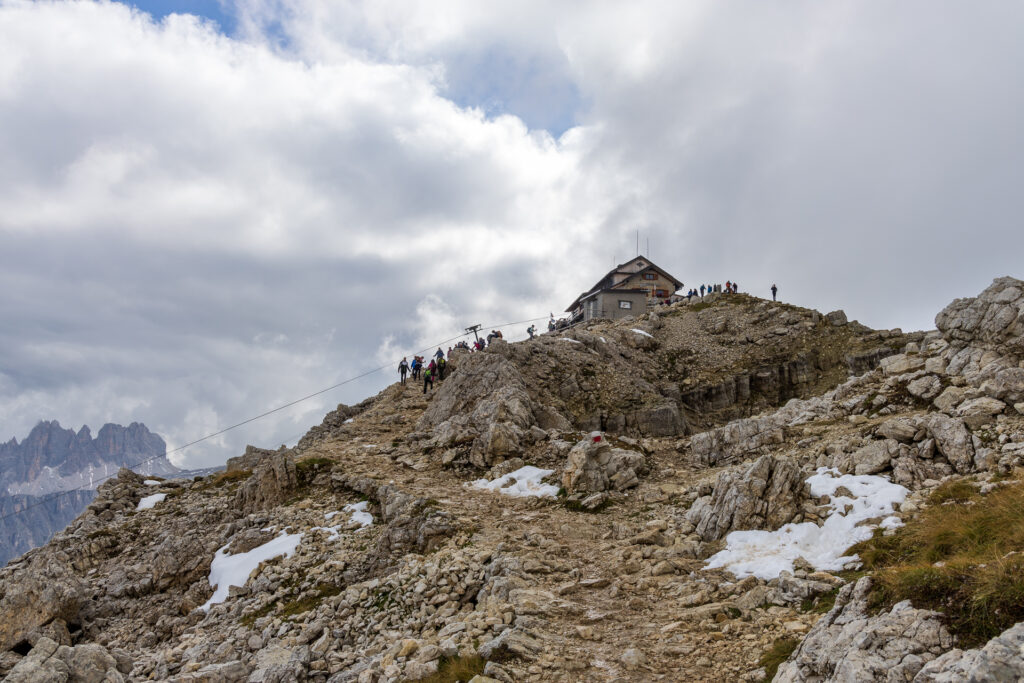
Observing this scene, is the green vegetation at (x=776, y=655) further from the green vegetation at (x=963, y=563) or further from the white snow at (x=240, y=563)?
the white snow at (x=240, y=563)

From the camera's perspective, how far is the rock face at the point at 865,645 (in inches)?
291

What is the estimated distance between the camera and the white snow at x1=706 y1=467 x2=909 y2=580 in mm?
14484

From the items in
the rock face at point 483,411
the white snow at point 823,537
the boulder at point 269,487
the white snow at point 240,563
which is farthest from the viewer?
the rock face at point 483,411

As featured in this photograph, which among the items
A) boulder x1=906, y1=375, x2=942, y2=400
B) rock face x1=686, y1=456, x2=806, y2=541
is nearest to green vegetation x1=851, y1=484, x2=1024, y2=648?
rock face x1=686, y1=456, x2=806, y2=541

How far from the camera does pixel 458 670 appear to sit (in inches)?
444

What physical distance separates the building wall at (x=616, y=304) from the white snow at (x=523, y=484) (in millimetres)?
57394

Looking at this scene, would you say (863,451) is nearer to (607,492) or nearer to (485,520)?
(607,492)

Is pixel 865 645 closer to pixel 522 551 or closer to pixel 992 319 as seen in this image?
pixel 522 551

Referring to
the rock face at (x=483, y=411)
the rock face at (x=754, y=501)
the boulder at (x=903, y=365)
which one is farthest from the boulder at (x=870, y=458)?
the rock face at (x=483, y=411)

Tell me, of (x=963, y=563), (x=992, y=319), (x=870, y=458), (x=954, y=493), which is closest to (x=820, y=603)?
(x=963, y=563)

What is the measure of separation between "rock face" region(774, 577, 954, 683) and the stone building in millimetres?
73894

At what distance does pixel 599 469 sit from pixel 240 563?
15.4m

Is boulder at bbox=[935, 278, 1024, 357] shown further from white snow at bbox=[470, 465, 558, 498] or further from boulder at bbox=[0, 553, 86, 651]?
boulder at bbox=[0, 553, 86, 651]

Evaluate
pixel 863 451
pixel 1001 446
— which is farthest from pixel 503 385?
pixel 1001 446
